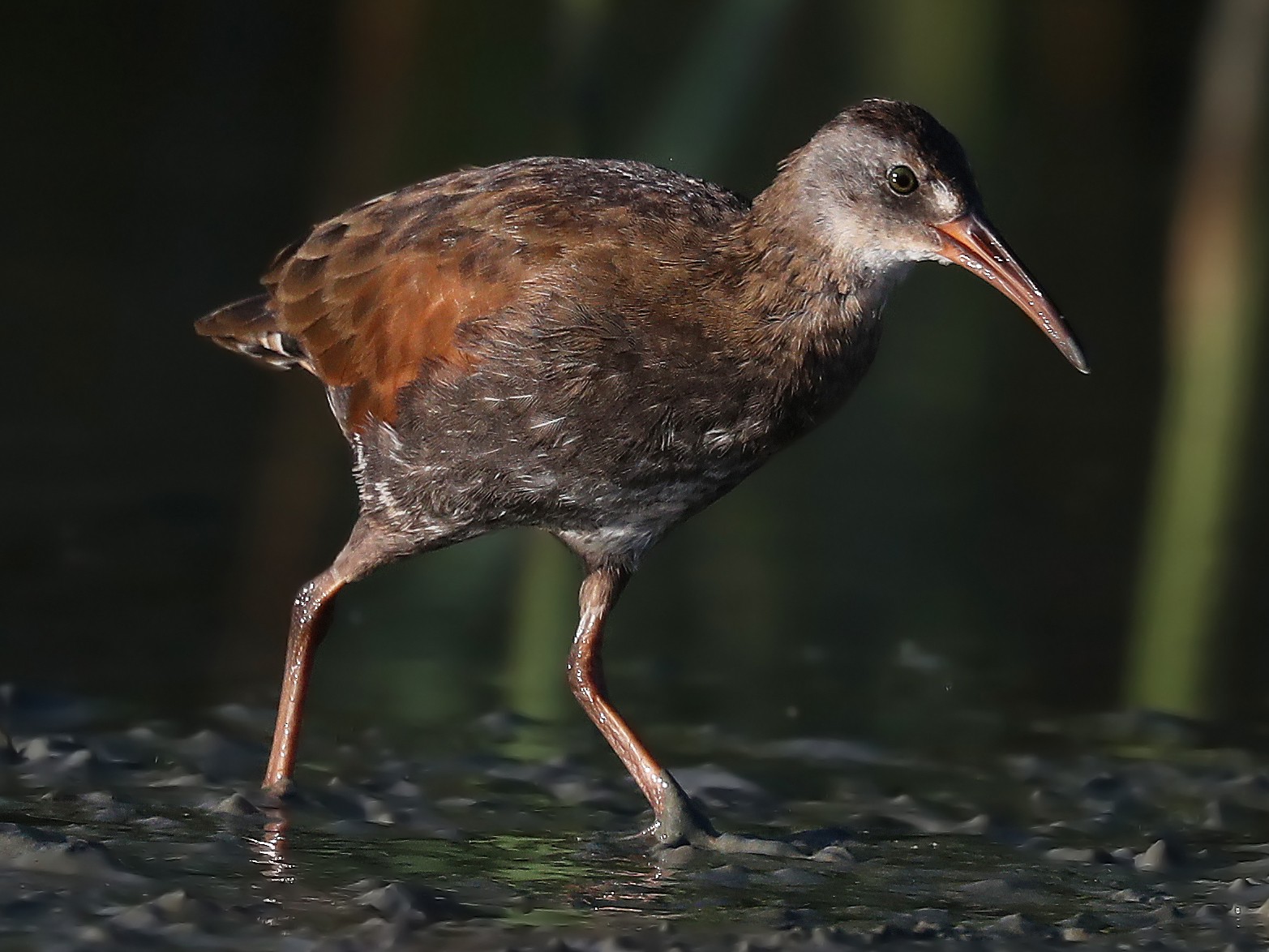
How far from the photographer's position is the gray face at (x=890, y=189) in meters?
5.20

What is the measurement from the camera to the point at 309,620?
5738mm

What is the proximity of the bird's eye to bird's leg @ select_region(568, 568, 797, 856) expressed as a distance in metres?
1.14

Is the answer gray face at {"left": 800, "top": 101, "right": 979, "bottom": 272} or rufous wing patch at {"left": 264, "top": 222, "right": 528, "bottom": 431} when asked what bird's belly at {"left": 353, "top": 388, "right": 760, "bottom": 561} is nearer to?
rufous wing patch at {"left": 264, "top": 222, "right": 528, "bottom": 431}

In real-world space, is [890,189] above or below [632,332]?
above

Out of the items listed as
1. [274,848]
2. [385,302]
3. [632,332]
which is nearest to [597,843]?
[274,848]

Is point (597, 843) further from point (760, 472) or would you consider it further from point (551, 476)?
point (760, 472)

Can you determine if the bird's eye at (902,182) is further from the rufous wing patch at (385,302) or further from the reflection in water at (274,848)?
the reflection in water at (274,848)

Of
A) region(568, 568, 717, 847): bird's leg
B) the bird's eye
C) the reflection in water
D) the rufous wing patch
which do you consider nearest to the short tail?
the rufous wing patch

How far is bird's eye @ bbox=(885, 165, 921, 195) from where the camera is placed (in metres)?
5.20

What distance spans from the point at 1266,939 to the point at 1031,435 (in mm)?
4735

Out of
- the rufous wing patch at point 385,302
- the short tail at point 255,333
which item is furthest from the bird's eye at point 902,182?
the short tail at point 255,333

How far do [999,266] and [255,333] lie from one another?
6.39 ft

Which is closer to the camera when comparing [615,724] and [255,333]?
[615,724]

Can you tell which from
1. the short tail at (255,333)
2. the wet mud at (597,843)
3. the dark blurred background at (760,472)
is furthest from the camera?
the dark blurred background at (760,472)
